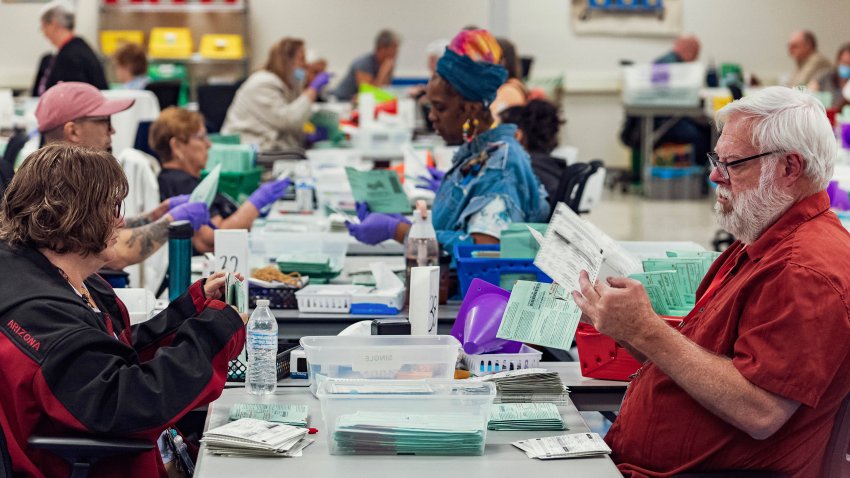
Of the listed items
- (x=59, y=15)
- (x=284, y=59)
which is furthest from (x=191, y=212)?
(x=59, y=15)

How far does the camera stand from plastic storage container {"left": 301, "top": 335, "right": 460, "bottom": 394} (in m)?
2.14

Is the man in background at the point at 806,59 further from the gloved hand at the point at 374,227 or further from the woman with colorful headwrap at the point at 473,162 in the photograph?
the gloved hand at the point at 374,227

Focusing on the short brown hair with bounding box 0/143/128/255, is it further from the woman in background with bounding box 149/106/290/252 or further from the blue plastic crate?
the woman in background with bounding box 149/106/290/252

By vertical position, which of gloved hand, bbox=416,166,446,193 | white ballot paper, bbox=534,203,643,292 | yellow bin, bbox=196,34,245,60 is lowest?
yellow bin, bbox=196,34,245,60

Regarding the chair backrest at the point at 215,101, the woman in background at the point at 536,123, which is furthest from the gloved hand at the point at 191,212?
the chair backrest at the point at 215,101

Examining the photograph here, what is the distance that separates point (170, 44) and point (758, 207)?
33.1 ft

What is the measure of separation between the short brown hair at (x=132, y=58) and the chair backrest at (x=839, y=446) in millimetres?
7266

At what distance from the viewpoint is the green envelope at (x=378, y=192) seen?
11.9 feet

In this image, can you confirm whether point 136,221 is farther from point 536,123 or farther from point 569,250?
point 536,123

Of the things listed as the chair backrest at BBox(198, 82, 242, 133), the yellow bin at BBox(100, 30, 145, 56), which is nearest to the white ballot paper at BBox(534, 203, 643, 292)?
the chair backrest at BBox(198, 82, 242, 133)

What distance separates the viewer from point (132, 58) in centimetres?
838

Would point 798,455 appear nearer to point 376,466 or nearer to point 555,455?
point 555,455

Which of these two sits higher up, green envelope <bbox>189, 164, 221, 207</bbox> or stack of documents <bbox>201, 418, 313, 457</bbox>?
green envelope <bbox>189, 164, 221, 207</bbox>

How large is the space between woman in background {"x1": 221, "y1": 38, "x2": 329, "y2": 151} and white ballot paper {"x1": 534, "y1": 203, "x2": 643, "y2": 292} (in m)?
5.01
